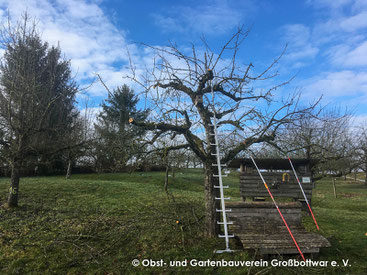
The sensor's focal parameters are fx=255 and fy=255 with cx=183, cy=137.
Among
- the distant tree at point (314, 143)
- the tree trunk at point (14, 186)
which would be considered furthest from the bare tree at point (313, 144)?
the tree trunk at point (14, 186)

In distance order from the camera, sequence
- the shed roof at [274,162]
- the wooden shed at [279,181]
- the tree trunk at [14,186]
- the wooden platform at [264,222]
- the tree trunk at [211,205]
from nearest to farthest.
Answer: the wooden platform at [264,222] → the tree trunk at [211,205] → the tree trunk at [14,186] → the shed roof at [274,162] → the wooden shed at [279,181]

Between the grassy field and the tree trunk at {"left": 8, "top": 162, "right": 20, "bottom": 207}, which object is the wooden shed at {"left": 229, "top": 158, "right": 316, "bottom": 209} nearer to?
the grassy field

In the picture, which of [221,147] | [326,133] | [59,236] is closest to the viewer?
[59,236]

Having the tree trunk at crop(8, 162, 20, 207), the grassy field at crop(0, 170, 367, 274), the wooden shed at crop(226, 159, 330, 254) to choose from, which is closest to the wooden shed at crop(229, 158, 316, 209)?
the wooden shed at crop(226, 159, 330, 254)

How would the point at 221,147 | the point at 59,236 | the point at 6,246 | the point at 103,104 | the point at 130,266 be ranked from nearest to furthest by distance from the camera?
the point at 130,266 → the point at 6,246 → the point at 59,236 → the point at 221,147 → the point at 103,104

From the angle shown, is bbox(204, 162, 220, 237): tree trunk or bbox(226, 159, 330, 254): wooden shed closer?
bbox(226, 159, 330, 254): wooden shed

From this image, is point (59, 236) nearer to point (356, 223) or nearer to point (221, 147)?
point (221, 147)

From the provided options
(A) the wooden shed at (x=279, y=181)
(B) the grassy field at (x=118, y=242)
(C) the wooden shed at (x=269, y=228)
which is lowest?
(B) the grassy field at (x=118, y=242)

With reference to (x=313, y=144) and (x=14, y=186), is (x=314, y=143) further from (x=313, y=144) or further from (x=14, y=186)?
(x=14, y=186)

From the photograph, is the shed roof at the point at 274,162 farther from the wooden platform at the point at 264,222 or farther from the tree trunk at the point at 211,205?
the tree trunk at the point at 211,205

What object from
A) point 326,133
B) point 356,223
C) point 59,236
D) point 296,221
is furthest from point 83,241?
point 326,133

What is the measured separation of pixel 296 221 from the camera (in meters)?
6.56

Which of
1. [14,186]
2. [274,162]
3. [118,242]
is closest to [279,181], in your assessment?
[274,162]

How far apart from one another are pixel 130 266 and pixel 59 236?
2.64m
